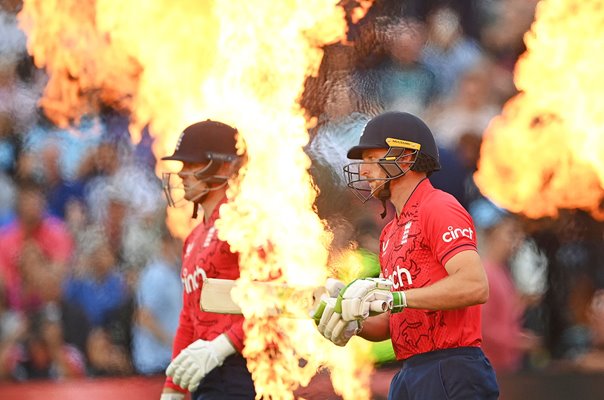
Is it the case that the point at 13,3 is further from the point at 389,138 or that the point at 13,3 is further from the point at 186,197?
the point at 389,138

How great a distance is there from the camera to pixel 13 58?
29.2 feet

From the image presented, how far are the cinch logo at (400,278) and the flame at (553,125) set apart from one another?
3.00m

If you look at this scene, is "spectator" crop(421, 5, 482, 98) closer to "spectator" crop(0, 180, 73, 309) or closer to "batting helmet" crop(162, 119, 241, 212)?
"batting helmet" crop(162, 119, 241, 212)

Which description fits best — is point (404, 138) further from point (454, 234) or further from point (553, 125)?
point (553, 125)

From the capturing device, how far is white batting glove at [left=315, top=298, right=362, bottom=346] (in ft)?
16.2

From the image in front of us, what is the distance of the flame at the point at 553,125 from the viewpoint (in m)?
8.08

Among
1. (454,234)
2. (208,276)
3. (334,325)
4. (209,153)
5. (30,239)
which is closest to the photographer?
(454,234)

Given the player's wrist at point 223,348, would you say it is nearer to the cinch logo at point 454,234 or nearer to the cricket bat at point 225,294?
the cricket bat at point 225,294

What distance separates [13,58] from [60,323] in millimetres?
2146

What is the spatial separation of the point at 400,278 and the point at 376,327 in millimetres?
380

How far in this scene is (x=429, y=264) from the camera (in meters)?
4.97

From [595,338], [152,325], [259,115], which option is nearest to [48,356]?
[152,325]

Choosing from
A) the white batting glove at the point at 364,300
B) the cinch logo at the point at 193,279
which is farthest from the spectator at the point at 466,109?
the white batting glove at the point at 364,300

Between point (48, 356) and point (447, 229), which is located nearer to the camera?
point (447, 229)
